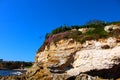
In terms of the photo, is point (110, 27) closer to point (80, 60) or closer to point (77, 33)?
point (77, 33)

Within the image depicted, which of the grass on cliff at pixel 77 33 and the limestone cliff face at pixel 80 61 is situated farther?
the grass on cliff at pixel 77 33

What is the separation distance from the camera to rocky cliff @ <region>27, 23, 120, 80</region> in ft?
101

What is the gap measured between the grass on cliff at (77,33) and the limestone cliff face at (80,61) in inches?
24.2

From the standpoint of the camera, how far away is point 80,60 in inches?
1278

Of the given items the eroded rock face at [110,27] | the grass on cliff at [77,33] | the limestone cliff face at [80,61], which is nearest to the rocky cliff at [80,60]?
the limestone cliff face at [80,61]

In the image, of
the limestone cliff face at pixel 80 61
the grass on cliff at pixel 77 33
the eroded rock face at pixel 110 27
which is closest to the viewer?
the limestone cliff face at pixel 80 61

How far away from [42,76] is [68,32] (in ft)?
21.6

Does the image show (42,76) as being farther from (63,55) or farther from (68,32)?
(68,32)

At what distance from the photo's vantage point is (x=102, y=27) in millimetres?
35188

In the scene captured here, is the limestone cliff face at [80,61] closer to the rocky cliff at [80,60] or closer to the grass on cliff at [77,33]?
the rocky cliff at [80,60]

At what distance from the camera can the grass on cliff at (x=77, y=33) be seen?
33.5 metres

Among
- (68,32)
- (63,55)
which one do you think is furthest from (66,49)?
(68,32)

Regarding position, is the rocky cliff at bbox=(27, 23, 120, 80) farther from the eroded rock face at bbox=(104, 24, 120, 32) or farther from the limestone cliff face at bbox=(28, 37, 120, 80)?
the eroded rock face at bbox=(104, 24, 120, 32)

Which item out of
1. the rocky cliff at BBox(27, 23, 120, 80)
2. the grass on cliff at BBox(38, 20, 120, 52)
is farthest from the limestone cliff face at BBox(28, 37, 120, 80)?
the grass on cliff at BBox(38, 20, 120, 52)
